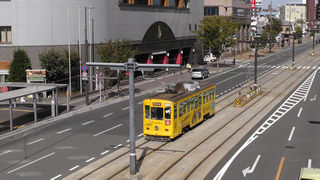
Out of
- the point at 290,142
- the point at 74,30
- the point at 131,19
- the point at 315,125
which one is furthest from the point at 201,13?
the point at 290,142

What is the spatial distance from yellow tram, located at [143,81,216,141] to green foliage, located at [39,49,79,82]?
21105 millimetres

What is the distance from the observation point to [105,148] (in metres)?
25.9

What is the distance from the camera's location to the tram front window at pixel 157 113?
26.6 metres

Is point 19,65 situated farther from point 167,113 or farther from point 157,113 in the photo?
point 167,113

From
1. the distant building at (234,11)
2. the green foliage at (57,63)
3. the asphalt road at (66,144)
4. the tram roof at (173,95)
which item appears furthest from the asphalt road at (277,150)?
the distant building at (234,11)

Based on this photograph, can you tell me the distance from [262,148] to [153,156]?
7088mm

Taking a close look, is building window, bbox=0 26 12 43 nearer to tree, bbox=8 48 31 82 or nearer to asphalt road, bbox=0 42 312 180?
tree, bbox=8 48 31 82

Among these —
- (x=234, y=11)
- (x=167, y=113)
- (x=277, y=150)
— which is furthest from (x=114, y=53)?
(x=234, y=11)

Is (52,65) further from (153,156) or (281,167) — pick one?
(281,167)

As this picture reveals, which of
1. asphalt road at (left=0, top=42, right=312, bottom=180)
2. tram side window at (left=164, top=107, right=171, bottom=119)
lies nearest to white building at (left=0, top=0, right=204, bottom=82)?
asphalt road at (left=0, top=42, right=312, bottom=180)

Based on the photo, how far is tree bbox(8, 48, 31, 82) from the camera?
153ft

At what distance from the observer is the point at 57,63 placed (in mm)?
46781

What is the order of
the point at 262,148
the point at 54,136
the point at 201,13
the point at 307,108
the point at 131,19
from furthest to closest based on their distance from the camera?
the point at 201,13 < the point at 131,19 < the point at 307,108 < the point at 54,136 < the point at 262,148

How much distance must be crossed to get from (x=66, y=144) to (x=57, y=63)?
21.6 metres
